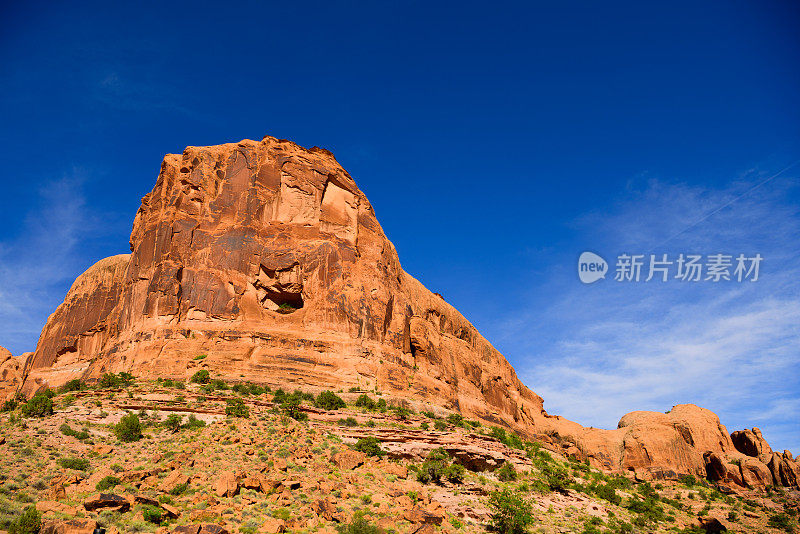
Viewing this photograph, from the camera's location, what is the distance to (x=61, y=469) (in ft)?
106

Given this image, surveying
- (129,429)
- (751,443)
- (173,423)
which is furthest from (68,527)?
(751,443)

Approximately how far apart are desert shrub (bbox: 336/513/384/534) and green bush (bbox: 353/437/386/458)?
12.5 meters

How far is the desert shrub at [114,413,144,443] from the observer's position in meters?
39.0

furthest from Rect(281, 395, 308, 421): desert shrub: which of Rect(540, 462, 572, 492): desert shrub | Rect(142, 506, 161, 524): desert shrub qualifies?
Rect(540, 462, 572, 492): desert shrub

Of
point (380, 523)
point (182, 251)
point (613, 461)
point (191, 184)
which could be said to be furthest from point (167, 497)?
point (613, 461)

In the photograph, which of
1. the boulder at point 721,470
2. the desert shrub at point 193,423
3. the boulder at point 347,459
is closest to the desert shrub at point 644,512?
the boulder at point 347,459

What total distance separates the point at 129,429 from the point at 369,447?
18.1 metres

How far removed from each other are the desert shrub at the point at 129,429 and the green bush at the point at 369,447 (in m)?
16.4

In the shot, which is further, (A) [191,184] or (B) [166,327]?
(A) [191,184]

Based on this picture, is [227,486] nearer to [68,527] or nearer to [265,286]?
[68,527]

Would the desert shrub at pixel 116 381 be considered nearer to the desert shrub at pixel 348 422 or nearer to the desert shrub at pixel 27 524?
the desert shrub at pixel 348 422

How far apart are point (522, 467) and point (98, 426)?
36.3 metres

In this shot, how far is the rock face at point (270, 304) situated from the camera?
Answer: 60250mm

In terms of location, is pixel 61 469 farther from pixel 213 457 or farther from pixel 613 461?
pixel 613 461
